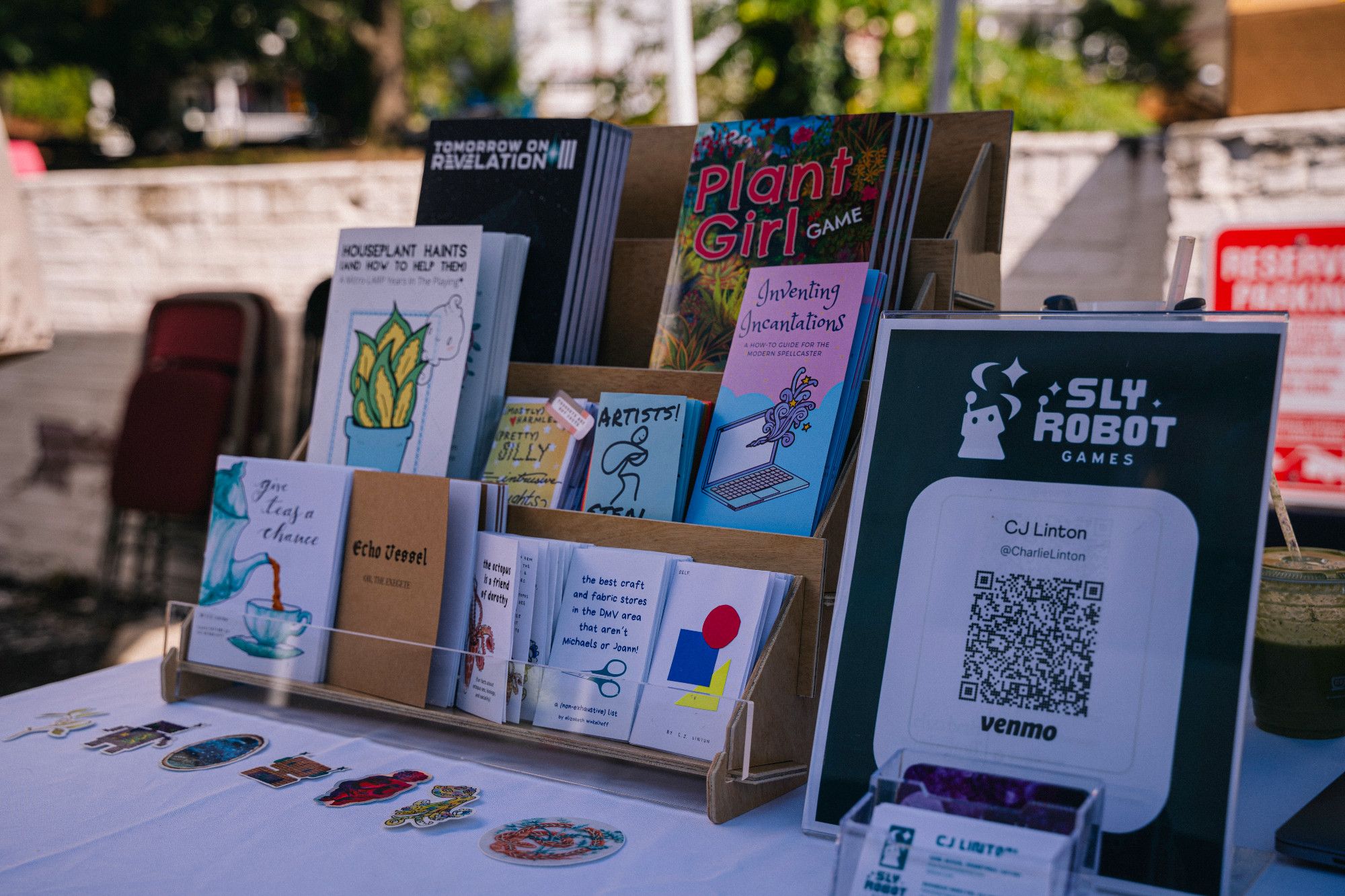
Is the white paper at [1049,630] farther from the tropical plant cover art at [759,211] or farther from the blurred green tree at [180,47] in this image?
the blurred green tree at [180,47]

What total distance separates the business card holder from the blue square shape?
0.89 feet

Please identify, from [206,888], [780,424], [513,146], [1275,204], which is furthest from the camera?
[1275,204]

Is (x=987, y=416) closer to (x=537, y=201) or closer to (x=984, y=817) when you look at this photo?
(x=984, y=817)

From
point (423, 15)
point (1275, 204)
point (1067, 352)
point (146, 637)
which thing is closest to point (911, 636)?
point (1067, 352)

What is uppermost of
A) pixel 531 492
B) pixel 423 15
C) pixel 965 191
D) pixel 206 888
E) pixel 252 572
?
pixel 423 15

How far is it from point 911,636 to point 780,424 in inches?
11.4

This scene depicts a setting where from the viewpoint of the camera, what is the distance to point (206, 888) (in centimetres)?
76

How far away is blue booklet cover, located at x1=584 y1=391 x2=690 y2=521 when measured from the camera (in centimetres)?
109

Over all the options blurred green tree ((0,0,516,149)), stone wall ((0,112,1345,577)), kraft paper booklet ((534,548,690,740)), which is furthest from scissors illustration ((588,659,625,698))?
blurred green tree ((0,0,516,149))

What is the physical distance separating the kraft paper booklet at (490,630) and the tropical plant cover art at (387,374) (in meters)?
0.25

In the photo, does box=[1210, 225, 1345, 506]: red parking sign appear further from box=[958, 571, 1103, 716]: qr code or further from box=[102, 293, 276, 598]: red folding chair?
box=[102, 293, 276, 598]: red folding chair

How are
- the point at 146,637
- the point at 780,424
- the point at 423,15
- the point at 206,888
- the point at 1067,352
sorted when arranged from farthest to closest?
the point at 423,15, the point at 146,637, the point at 780,424, the point at 1067,352, the point at 206,888

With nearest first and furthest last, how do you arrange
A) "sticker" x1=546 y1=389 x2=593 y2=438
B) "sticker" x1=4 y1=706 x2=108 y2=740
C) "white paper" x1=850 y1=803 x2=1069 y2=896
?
"white paper" x1=850 y1=803 x2=1069 y2=896 < "sticker" x1=4 y1=706 x2=108 y2=740 < "sticker" x1=546 y1=389 x2=593 y2=438

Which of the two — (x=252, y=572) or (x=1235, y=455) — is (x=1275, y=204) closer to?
(x=1235, y=455)
